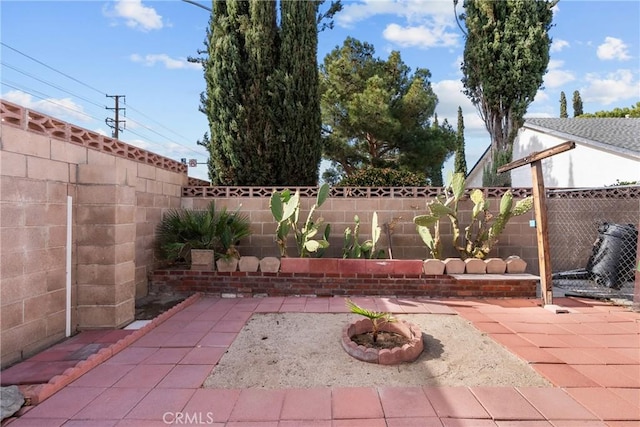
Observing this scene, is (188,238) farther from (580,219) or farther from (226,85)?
(580,219)

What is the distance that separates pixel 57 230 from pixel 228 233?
2.17m

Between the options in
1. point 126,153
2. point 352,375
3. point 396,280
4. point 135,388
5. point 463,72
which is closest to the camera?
point 135,388

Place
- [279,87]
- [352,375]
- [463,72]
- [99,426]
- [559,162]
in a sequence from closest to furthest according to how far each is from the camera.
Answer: [99,426]
[352,375]
[279,87]
[463,72]
[559,162]

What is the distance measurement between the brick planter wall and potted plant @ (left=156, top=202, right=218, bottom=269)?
25 centimetres

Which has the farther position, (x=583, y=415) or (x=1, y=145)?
(x=1, y=145)

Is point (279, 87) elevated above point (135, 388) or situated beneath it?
elevated above

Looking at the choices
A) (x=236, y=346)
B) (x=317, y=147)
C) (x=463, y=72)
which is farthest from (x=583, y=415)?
(x=463, y=72)

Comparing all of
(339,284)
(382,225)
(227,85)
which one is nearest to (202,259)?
(339,284)

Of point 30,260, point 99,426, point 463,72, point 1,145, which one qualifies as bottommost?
point 99,426

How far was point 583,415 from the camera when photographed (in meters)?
2.19

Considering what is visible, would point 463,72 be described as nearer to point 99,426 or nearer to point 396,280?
point 396,280

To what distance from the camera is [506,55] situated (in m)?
8.87

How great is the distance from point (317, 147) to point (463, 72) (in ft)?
19.2

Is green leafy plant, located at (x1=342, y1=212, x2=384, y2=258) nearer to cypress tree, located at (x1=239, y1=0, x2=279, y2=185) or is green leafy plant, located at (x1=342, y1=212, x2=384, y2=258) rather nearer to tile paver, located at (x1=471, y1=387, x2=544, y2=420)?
cypress tree, located at (x1=239, y1=0, x2=279, y2=185)
